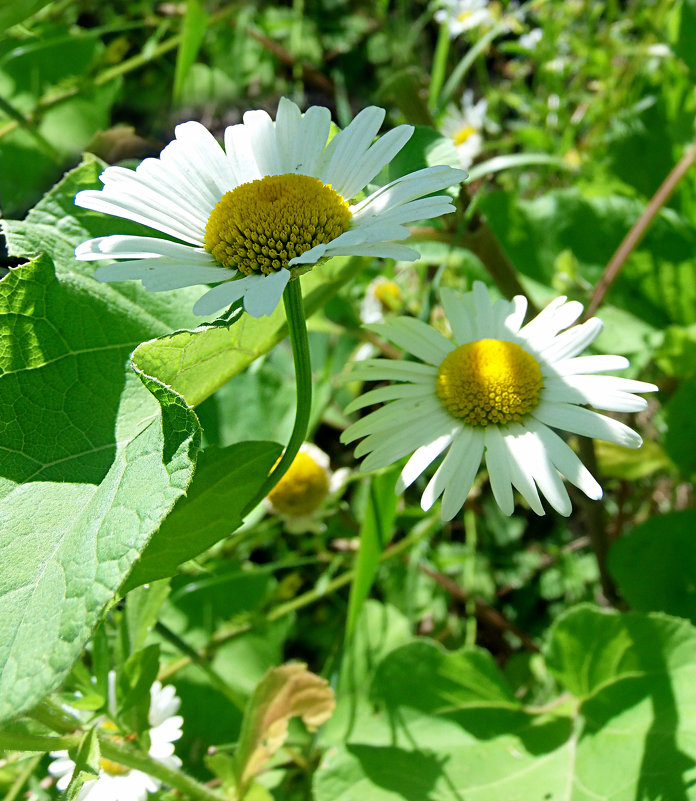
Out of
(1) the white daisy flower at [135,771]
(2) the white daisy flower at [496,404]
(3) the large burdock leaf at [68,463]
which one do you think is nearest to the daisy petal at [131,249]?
(3) the large burdock leaf at [68,463]

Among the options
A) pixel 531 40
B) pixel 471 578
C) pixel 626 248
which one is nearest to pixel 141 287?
pixel 626 248

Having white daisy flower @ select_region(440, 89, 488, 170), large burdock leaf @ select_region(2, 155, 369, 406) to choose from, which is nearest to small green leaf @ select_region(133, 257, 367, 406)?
large burdock leaf @ select_region(2, 155, 369, 406)

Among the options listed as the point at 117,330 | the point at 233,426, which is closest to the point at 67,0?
the point at 233,426

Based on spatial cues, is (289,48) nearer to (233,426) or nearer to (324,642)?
(233,426)

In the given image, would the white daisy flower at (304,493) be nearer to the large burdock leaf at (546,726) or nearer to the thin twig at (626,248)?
the large burdock leaf at (546,726)

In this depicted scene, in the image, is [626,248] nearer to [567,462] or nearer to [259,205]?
[567,462]
